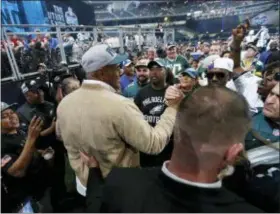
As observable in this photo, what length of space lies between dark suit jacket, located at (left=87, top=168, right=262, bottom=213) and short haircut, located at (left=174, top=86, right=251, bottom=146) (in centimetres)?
13

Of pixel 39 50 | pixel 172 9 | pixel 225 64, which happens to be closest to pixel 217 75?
pixel 225 64

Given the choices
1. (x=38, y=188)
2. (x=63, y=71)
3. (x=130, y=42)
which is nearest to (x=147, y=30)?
(x=130, y=42)

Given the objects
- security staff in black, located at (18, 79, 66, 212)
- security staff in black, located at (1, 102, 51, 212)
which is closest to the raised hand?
security staff in black, located at (1, 102, 51, 212)

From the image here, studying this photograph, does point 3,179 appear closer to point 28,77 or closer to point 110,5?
point 28,77

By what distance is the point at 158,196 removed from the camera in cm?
77

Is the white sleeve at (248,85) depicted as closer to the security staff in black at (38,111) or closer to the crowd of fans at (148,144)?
the crowd of fans at (148,144)

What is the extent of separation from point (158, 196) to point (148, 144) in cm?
55

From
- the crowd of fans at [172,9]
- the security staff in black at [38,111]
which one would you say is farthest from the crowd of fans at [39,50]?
the crowd of fans at [172,9]

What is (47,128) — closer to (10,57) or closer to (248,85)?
(10,57)

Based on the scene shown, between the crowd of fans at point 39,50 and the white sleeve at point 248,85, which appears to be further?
the crowd of fans at point 39,50

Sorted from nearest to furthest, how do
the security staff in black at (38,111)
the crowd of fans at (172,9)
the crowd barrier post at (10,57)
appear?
the security staff in black at (38,111)
the crowd barrier post at (10,57)
the crowd of fans at (172,9)

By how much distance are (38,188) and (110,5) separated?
74.7ft

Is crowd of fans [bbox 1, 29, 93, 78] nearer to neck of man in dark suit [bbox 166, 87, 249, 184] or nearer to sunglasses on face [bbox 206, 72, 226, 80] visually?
sunglasses on face [bbox 206, 72, 226, 80]

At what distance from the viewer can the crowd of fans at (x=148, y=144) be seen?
0.77m
